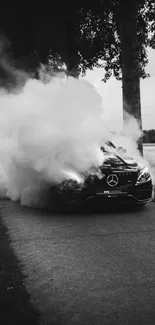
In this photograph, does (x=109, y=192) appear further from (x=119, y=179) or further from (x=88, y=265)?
(x=88, y=265)

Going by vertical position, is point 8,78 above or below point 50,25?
below

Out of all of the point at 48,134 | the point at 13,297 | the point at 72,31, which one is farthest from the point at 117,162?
the point at 72,31

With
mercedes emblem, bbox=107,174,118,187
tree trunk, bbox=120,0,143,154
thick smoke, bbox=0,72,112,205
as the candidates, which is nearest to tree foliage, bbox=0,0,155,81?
tree trunk, bbox=120,0,143,154

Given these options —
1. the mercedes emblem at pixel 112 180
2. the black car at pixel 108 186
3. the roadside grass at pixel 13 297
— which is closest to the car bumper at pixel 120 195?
the black car at pixel 108 186

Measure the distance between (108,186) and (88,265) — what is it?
2741 millimetres

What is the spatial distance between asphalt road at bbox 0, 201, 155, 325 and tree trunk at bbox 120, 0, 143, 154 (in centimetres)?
562

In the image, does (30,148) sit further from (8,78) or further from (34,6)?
(8,78)

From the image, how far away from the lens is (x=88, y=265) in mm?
3771

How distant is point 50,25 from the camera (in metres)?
13.8

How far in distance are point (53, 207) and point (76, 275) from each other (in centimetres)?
351

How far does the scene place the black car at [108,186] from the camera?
6.29 m

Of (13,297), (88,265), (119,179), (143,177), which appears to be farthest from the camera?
(143,177)

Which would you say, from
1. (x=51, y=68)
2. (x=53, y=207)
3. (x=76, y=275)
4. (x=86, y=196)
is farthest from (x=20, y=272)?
(x=51, y=68)

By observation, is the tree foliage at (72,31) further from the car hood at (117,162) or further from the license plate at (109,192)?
the license plate at (109,192)
